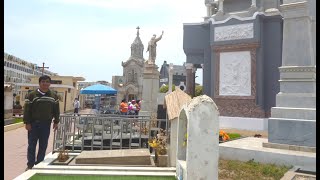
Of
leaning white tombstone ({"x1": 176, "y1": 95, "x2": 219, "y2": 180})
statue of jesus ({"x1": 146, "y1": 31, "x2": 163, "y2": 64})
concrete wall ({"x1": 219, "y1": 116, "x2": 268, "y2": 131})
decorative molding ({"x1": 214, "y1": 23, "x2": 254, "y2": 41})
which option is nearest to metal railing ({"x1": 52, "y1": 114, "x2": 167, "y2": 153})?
leaning white tombstone ({"x1": 176, "y1": 95, "x2": 219, "y2": 180})

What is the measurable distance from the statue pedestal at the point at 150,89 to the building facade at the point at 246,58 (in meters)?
3.62

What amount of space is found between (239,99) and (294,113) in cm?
1010

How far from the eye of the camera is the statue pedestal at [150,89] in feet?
59.0

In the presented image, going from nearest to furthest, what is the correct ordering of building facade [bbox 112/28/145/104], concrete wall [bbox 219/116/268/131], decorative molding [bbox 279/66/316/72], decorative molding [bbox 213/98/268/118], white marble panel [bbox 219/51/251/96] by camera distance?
decorative molding [bbox 279/66/316/72]
concrete wall [bbox 219/116/268/131]
decorative molding [bbox 213/98/268/118]
white marble panel [bbox 219/51/251/96]
building facade [bbox 112/28/145/104]

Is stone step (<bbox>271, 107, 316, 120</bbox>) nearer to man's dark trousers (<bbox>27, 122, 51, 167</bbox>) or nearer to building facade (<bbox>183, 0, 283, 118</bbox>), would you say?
man's dark trousers (<bbox>27, 122, 51, 167</bbox>)

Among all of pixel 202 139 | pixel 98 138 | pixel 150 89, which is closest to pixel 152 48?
pixel 150 89

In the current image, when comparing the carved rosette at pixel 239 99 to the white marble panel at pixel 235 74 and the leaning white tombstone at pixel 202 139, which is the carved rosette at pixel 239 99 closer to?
the white marble panel at pixel 235 74

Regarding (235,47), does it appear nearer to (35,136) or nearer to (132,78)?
(35,136)

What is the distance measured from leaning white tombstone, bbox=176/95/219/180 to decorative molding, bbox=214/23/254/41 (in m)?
14.3

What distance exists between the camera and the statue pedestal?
17969 mm

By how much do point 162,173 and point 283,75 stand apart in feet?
15.2

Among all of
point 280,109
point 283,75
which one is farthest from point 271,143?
point 283,75

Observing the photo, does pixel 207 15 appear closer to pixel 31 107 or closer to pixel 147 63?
pixel 147 63

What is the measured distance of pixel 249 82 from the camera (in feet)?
57.5
